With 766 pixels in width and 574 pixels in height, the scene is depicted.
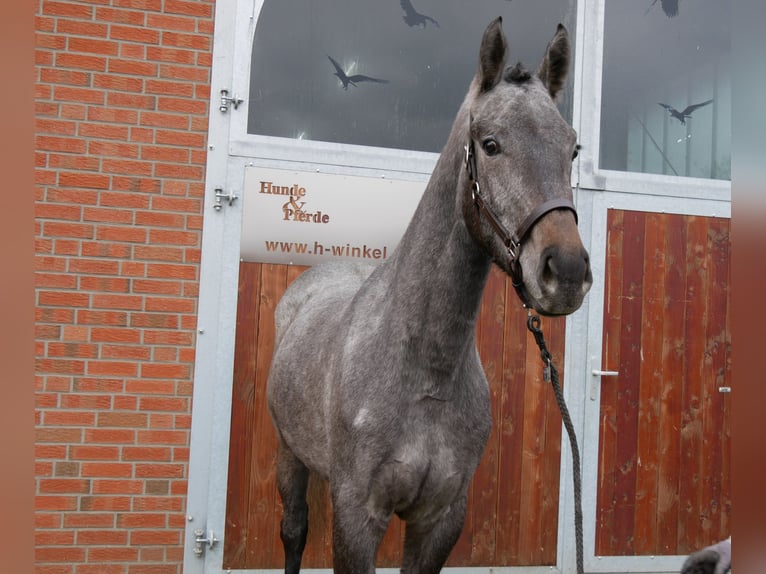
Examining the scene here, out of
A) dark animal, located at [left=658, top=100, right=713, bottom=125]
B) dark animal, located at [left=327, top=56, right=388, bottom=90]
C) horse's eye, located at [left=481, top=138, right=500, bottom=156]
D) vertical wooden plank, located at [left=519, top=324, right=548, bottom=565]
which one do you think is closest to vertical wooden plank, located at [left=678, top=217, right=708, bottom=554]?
dark animal, located at [left=658, top=100, right=713, bottom=125]

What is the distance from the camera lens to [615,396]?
3998mm

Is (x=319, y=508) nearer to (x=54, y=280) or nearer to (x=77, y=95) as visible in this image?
(x=54, y=280)

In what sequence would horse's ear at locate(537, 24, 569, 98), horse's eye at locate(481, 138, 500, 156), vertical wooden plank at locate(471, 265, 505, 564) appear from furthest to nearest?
vertical wooden plank at locate(471, 265, 505, 564)
horse's ear at locate(537, 24, 569, 98)
horse's eye at locate(481, 138, 500, 156)

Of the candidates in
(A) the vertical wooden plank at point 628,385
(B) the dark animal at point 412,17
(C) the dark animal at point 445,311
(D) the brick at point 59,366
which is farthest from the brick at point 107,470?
(B) the dark animal at point 412,17

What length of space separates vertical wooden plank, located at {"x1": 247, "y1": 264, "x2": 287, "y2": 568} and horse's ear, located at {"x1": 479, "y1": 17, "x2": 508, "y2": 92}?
1.98 metres

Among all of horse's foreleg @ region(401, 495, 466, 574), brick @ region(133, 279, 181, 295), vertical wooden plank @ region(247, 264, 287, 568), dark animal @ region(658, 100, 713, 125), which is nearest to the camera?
horse's foreleg @ region(401, 495, 466, 574)

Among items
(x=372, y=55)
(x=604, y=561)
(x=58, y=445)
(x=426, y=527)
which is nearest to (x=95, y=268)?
(x=58, y=445)

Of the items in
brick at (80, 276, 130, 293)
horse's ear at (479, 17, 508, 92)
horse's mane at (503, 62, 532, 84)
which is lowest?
brick at (80, 276, 130, 293)

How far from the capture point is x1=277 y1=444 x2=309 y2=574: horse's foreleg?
3266 mm

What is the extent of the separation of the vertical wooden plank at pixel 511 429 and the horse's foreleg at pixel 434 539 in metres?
1.48

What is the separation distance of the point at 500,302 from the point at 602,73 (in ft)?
5.10

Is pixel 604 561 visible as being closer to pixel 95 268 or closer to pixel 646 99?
pixel 646 99

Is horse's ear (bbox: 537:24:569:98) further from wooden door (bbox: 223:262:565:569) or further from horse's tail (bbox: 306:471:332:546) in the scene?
horse's tail (bbox: 306:471:332:546)

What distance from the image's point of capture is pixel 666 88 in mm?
4184
